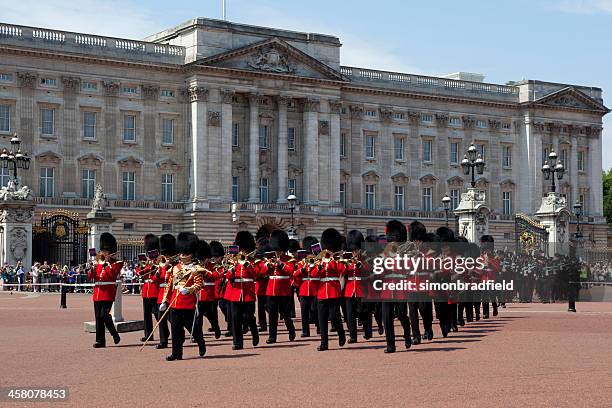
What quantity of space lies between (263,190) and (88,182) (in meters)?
11.0

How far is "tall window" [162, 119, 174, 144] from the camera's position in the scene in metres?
65.3

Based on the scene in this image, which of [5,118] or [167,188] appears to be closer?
[5,118]

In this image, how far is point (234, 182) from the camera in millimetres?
67375

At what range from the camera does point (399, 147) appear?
7500 cm

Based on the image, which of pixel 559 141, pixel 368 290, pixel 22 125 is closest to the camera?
pixel 368 290

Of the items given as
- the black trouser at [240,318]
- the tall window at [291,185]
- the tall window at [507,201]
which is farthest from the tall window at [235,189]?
the black trouser at [240,318]

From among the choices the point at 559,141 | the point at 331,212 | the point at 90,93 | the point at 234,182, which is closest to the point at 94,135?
the point at 90,93

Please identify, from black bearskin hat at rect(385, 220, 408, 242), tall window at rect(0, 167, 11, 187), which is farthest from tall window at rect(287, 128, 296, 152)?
black bearskin hat at rect(385, 220, 408, 242)

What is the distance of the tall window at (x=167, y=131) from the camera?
65.3 m

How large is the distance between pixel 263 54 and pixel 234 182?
300 inches

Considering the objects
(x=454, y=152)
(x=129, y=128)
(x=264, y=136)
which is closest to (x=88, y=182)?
(x=129, y=128)

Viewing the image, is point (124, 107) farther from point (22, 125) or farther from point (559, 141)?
point (559, 141)

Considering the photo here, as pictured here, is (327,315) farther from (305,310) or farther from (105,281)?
(105,281)

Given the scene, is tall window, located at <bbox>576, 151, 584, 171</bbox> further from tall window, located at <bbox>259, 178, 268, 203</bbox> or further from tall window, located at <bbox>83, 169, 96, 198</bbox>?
tall window, located at <bbox>83, 169, 96, 198</bbox>
